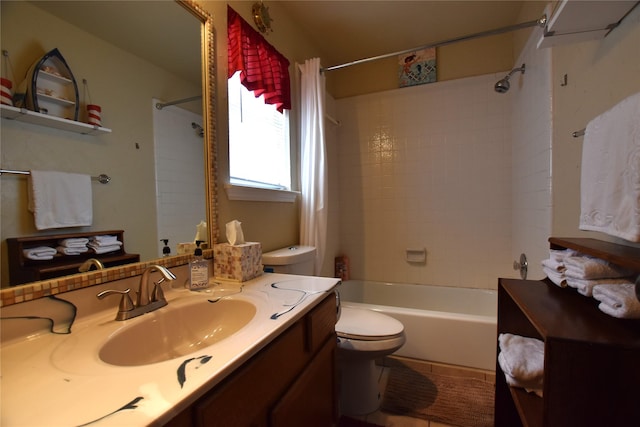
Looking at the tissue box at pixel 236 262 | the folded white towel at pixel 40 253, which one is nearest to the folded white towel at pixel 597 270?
the tissue box at pixel 236 262

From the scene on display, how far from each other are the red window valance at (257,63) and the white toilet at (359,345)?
37.2 inches

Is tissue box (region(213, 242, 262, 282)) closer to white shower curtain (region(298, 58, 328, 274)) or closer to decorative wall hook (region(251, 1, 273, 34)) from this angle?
white shower curtain (region(298, 58, 328, 274))

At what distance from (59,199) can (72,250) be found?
146 mm

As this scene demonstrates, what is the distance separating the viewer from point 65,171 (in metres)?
0.73

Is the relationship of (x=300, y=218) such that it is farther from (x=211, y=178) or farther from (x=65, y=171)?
(x=65, y=171)

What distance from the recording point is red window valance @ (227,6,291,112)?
4.50 ft

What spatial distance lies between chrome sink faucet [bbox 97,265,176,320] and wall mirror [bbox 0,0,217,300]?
92 millimetres

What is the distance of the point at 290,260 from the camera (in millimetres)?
1550

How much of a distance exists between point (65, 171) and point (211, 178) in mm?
545

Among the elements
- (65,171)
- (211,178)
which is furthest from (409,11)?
(65,171)

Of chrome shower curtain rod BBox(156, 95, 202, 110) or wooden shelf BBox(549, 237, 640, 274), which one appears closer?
wooden shelf BBox(549, 237, 640, 274)

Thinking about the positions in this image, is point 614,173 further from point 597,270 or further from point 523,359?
point 523,359

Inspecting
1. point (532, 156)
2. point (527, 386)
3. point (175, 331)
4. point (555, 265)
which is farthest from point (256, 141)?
point (532, 156)

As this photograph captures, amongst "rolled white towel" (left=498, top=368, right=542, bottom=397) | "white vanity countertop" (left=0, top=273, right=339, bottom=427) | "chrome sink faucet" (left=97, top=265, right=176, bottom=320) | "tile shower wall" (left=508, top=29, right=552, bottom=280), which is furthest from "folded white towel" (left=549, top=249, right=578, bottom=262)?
"chrome sink faucet" (left=97, top=265, right=176, bottom=320)
